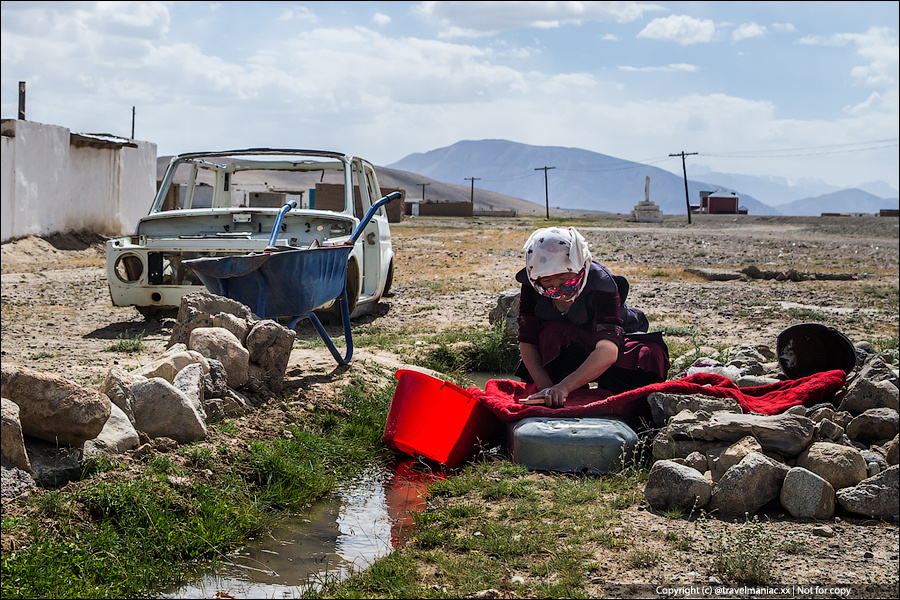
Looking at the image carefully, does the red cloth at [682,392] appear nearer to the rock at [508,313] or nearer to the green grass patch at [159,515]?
the green grass patch at [159,515]

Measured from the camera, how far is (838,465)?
3871 mm

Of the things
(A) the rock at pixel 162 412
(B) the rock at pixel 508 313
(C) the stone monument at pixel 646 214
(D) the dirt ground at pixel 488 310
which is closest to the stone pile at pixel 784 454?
(D) the dirt ground at pixel 488 310

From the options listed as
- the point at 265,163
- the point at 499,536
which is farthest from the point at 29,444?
the point at 265,163

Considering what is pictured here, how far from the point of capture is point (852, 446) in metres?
4.21

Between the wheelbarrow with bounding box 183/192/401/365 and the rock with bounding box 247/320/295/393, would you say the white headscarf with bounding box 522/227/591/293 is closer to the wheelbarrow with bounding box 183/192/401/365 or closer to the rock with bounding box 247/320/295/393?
the rock with bounding box 247/320/295/393

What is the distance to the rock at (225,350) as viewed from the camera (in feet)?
16.9

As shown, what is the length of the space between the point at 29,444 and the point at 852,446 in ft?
12.6

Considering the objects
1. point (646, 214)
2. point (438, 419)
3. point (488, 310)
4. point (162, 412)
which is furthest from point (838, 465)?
point (646, 214)

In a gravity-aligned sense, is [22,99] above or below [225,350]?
above

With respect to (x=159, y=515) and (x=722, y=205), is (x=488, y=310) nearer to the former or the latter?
(x=159, y=515)

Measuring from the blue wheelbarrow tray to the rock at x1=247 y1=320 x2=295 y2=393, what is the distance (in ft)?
1.54

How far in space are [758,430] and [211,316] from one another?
3.45 m

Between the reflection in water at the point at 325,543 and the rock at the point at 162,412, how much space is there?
0.75 m

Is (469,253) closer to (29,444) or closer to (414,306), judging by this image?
(414,306)
